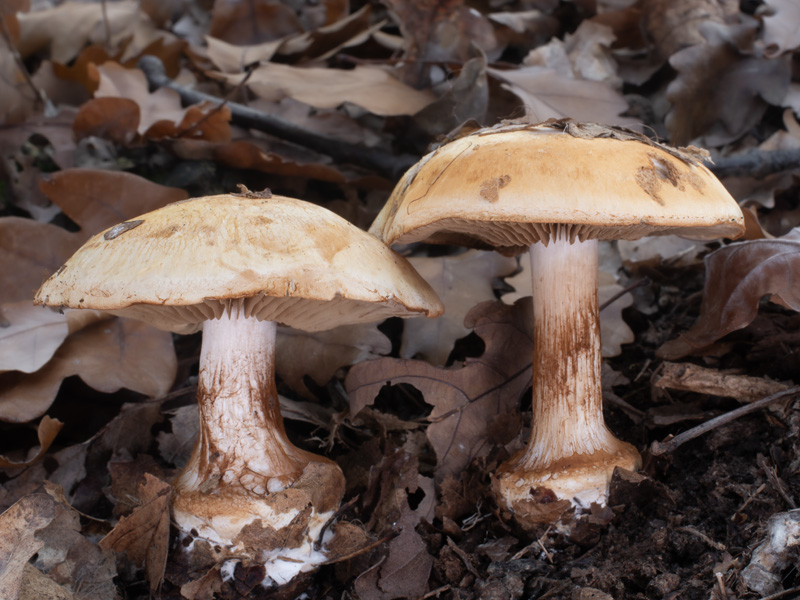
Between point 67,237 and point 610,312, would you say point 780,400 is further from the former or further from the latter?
point 67,237

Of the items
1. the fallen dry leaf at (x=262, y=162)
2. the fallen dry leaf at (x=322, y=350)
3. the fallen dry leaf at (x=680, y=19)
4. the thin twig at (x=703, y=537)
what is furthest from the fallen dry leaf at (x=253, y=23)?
the thin twig at (x=703, y=537)

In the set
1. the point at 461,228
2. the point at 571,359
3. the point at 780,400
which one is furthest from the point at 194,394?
the point at 780,400

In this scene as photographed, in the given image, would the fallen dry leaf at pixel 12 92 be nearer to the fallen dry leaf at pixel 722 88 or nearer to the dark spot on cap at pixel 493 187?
the dark spot on cap at pixel 493 187

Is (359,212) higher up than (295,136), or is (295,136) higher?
(295,136)

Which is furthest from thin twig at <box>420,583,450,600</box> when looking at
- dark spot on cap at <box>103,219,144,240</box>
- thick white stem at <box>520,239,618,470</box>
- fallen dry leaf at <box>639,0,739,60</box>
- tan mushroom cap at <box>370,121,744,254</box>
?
fallen dry leaf at <box>639,0,739,60</box>

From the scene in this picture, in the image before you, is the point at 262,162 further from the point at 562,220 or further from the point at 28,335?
the point at 562,220

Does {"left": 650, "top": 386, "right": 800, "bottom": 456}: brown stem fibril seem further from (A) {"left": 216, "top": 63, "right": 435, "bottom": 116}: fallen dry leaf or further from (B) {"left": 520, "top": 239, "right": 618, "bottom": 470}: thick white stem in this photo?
(A) {"left": 216, "top": 63, "right": 435, "bottom": 116}: fallen dry leaf
